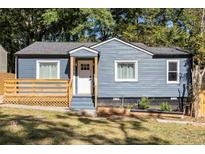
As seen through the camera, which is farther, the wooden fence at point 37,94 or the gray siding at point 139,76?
the gray siding at point 139,76

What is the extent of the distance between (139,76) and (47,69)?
5.48 meters

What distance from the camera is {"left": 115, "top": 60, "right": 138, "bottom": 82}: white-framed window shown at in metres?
22.7

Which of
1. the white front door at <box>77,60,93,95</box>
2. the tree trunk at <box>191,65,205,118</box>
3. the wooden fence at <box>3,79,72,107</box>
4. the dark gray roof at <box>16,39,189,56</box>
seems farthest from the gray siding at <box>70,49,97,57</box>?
the tree trunk at <box>191,65,205,118</box>

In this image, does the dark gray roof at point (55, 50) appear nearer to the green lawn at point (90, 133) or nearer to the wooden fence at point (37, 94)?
the wooden fence at point (37, 94)

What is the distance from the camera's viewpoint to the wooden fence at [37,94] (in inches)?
832

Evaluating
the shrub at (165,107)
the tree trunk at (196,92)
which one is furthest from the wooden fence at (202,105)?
the shrub at (165,107)

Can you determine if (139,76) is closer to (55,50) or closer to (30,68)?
(55,50)

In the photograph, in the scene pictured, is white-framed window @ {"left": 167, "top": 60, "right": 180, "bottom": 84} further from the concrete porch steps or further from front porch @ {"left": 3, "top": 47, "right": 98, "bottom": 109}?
the concrete porch steps

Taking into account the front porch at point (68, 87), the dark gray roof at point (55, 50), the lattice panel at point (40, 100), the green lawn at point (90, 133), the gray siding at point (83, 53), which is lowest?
the green lawn at point (90, 133)

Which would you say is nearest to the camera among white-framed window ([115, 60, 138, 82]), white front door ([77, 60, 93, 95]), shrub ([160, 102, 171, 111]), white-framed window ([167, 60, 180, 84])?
shrub ([160, 102, 171, 111])

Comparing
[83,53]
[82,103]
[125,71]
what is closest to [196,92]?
[125,71]

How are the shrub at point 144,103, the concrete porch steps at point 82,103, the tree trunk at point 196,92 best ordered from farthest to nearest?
the shrub at point 144,103, the concrete porch steps at point 82,103, the tree trunk at point 196,92

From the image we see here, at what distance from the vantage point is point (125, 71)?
22688 millimetres

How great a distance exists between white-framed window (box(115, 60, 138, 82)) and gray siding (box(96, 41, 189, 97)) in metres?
0.20
